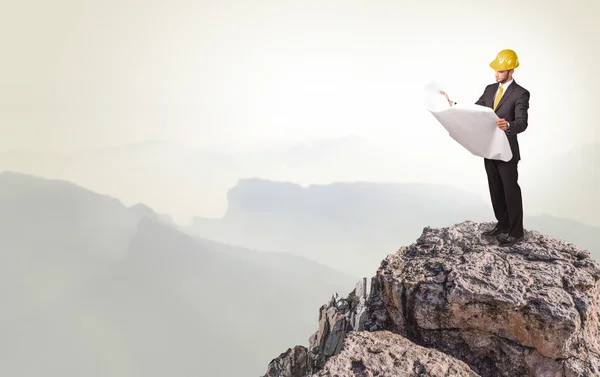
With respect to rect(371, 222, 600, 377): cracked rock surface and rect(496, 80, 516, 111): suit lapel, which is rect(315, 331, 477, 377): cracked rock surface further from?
rect(496, 80, 516, 111): suit lapel

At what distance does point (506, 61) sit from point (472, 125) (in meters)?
0.74

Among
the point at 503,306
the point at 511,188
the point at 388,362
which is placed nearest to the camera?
the point at 388,362

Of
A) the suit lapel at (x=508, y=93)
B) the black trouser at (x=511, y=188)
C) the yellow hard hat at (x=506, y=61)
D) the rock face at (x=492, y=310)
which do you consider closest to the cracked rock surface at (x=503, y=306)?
the rock face at (x=492, y=310)

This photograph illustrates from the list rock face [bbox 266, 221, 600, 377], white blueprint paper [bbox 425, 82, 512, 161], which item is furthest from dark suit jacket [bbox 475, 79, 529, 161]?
rock face [bbox 266, 221, 600, 377]

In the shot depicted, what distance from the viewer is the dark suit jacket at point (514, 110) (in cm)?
483

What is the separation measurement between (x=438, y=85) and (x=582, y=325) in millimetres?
2791

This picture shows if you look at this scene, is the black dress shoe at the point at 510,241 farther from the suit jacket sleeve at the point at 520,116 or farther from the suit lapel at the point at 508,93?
the suit lapel at the point at 508,93

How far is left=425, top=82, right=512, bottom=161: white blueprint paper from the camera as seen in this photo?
16.2 feet

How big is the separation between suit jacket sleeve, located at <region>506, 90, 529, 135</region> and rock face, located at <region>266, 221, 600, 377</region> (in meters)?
1.25

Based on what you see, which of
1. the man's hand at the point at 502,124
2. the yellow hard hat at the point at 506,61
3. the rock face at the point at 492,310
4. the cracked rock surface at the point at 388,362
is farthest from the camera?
the yellow hard hat at the point at 506,61

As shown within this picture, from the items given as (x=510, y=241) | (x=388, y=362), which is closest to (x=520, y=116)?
(x=510, y=241)

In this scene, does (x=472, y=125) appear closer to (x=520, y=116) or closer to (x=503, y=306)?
(x=520, y=116)

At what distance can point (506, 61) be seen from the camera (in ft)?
16.2

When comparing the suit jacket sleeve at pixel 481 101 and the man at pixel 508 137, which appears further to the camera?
the suit jacket sleeve at pixel 481 101
